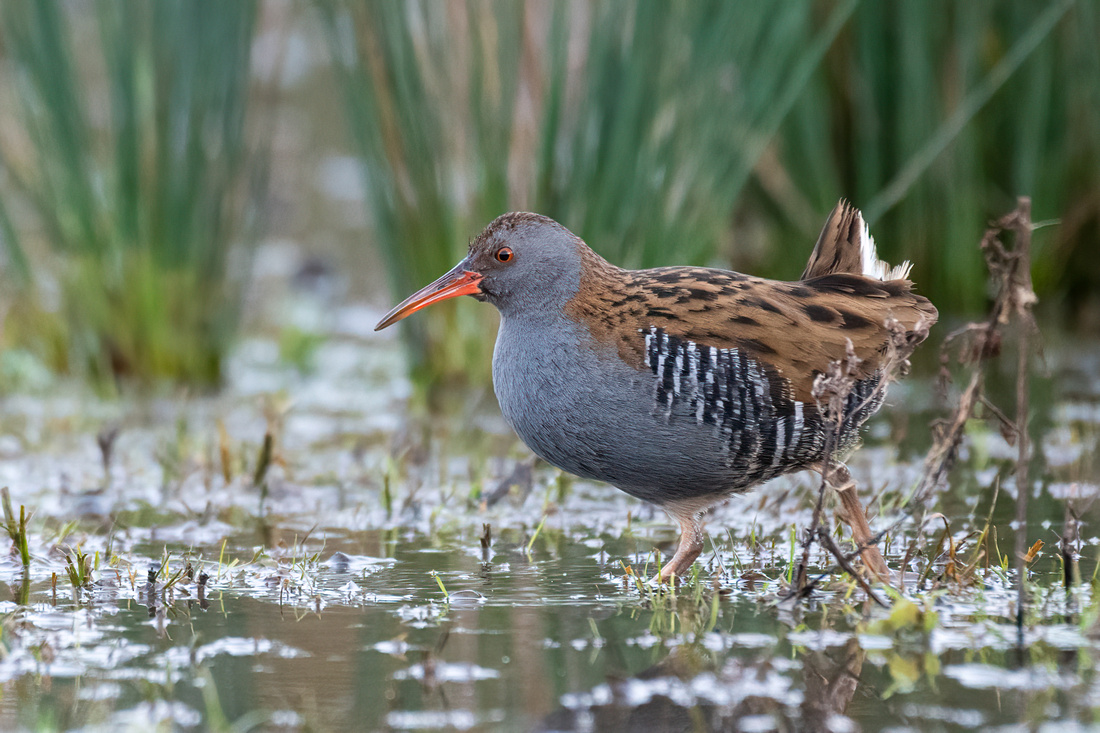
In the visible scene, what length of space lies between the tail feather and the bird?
137 mm

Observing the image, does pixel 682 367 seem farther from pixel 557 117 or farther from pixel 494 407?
pixel 494 407

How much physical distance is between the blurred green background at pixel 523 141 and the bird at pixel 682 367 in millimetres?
1681

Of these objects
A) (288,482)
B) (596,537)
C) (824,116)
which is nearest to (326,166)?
(824,116)

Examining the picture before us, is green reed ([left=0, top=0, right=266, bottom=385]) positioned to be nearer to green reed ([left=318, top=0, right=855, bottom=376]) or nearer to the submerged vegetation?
the submerged vegetation

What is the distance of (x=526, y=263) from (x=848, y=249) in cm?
91

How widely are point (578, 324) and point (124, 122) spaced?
3.05 m

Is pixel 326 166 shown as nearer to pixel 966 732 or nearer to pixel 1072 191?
pixel 1072 191

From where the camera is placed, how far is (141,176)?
6.16 m

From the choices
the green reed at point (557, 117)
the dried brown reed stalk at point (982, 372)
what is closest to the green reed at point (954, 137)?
the green reed at point (557, 117)

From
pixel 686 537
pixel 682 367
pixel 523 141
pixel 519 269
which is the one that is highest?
pixel 523 141

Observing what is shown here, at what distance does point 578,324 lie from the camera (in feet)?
12.3

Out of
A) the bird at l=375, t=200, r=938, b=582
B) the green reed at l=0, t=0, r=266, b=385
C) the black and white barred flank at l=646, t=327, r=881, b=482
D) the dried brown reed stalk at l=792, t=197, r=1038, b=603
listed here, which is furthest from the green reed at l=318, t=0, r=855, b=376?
the dried brown reed stalk at l=792, t=197, r=1038, b=603

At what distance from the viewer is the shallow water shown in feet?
8.62

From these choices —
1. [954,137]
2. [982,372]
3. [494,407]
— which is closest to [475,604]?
[982,372]
